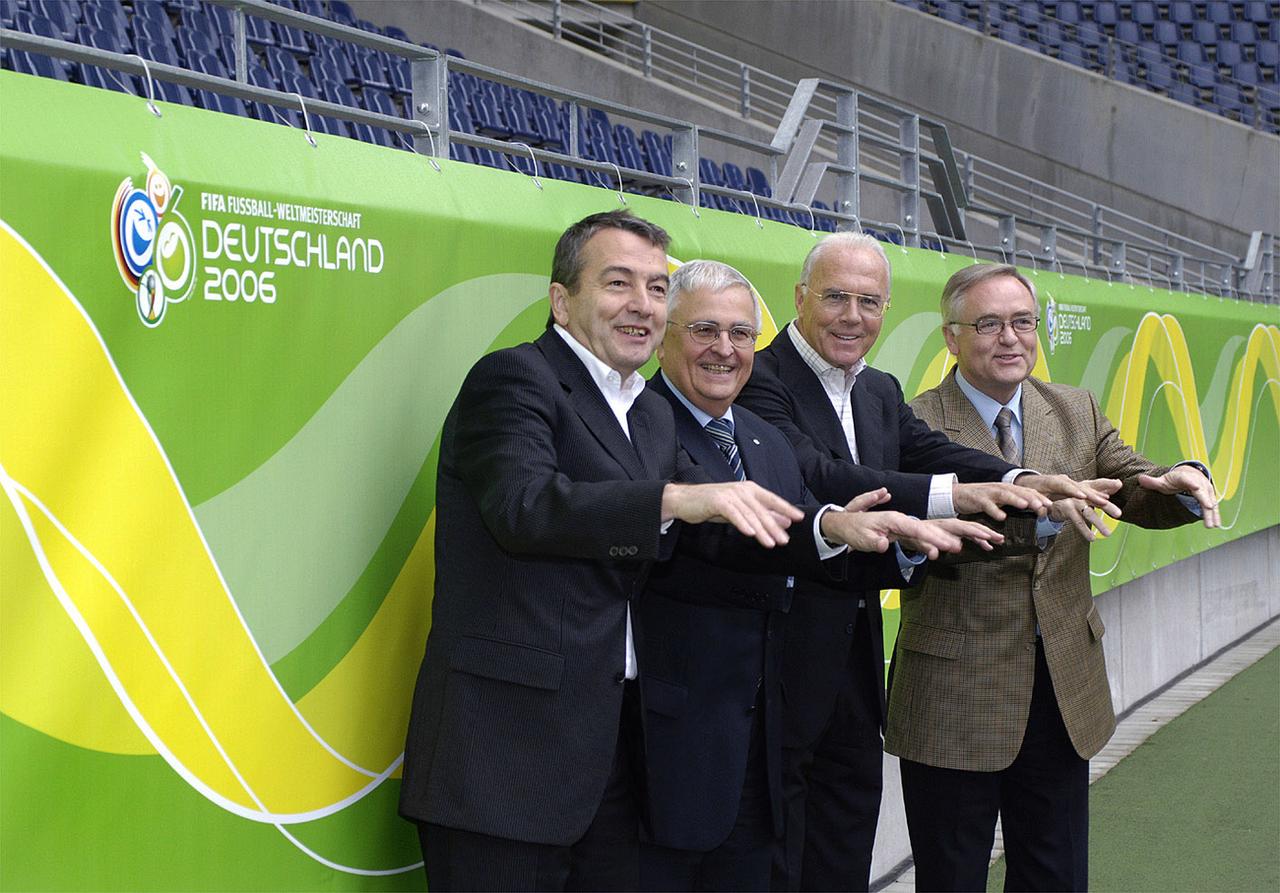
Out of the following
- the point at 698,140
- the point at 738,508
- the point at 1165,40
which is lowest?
the point at 738,508

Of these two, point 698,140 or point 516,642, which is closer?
point 516,642

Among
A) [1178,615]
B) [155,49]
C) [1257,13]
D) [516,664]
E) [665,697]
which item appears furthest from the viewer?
[1257,13]

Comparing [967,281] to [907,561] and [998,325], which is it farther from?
[907,561]

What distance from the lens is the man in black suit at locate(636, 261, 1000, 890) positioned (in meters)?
2.46

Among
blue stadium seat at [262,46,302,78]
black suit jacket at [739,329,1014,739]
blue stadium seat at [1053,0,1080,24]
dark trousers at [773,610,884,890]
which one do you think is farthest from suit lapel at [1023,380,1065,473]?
blue stadium seat at [1053,0,1080,24]

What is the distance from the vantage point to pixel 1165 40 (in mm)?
18641

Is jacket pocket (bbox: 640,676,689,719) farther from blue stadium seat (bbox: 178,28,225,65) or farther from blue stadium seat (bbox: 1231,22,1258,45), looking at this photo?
blue stadium seat (bbox: 1231,22,1258,45)

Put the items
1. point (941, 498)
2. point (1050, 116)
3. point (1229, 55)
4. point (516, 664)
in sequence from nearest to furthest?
point (516, 664)
point (941, 498)
point (1050, 116)
point (1229, 55)

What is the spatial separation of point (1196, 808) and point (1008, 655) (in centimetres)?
260

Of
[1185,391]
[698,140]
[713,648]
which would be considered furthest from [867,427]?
[1185,391]

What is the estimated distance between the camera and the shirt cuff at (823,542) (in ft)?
7.59

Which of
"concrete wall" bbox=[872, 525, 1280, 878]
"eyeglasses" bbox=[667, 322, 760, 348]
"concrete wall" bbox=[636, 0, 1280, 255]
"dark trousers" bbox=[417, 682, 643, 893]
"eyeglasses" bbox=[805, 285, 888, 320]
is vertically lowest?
"concrete wall" bbox=[872, 525, 1280, 878]

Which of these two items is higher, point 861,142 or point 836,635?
point 861,142

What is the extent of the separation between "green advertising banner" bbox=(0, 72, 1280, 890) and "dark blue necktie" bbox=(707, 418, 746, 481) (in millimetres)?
466
